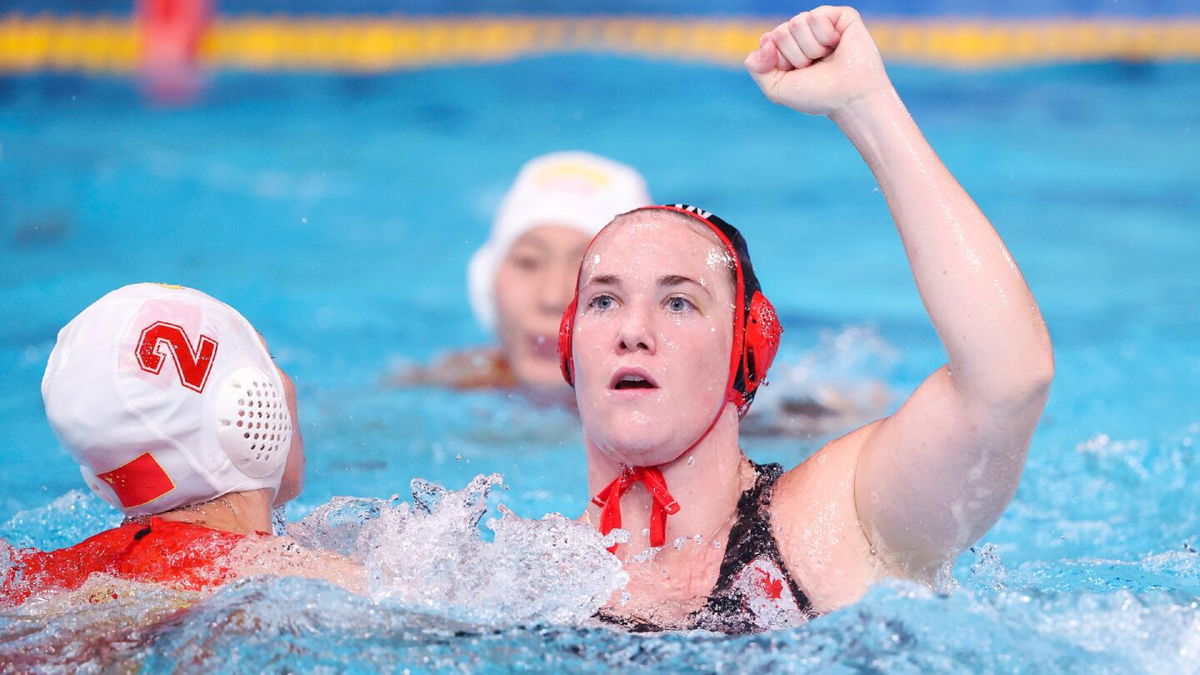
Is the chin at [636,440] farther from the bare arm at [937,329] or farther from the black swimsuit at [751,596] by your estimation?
the bare arm at [937,329]

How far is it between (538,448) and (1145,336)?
2.72 m

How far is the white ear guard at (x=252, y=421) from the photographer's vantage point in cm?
252

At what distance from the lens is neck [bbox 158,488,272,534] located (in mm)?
2590

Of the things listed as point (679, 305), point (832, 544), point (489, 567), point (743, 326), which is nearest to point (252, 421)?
point (489, 567)

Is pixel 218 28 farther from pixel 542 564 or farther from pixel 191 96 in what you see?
pixel 542 564

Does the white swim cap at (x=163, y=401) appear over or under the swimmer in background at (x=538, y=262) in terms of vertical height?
under

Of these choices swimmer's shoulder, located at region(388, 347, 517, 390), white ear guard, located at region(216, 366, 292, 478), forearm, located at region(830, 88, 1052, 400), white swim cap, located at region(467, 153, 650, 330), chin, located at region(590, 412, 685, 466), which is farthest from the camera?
swimmer's shoulder, located at region(388, 347, 517, 390)

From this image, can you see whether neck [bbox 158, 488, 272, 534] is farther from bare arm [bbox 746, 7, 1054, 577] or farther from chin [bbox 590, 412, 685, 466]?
bare arm [bbox 746, 7, 1054, 577]

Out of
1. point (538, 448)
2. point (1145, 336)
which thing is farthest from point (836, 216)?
point (538, 448)

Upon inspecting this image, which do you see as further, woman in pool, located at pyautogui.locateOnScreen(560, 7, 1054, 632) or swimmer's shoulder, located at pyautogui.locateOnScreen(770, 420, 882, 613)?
swimmer's shoulder, located at pyautogui.locateOnScreen(770, 420, 882, 613)

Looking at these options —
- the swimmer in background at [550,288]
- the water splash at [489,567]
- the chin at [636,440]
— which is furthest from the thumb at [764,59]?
the swimmer in background at [550,288]

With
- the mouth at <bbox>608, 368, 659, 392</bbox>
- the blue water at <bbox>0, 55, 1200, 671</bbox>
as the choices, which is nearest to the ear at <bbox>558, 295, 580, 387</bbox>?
the mouth at <bbox>608, 368, 659, 392</bbox>

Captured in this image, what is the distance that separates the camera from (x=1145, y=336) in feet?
19.3

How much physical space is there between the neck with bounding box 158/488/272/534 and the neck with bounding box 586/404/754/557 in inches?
24.5
